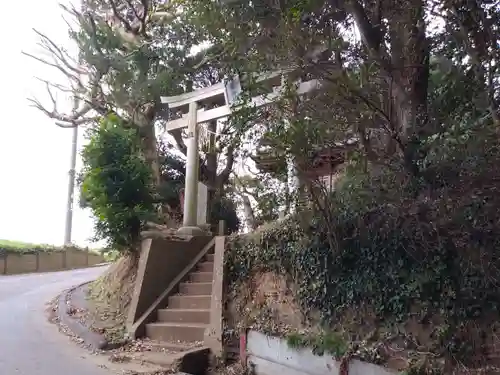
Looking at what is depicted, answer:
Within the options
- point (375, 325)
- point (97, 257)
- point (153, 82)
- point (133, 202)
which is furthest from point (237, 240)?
point (97, 257)

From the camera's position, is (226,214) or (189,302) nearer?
(189,302)

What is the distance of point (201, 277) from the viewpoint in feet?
28.4

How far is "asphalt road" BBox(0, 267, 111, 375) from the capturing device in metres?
6.17

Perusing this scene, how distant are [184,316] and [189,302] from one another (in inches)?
12.6

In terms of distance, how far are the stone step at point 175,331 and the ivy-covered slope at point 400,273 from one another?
3.64ft

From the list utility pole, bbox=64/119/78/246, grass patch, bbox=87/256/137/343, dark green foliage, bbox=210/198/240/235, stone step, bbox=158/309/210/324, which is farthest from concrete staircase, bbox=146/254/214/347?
utility pole, bbox=64/119/78/246

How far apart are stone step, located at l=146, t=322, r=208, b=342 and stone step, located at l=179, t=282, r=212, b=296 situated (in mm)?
731

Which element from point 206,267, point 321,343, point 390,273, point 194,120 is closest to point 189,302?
point 206,267

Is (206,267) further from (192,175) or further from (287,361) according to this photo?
(287,361)

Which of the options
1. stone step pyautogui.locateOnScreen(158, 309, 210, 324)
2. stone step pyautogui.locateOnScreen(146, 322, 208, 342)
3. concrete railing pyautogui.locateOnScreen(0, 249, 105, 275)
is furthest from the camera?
concrete railing pyautogui.locateOnScreen(0, 249, 105, 275)

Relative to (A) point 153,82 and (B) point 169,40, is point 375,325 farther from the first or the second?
(B) point 169,40

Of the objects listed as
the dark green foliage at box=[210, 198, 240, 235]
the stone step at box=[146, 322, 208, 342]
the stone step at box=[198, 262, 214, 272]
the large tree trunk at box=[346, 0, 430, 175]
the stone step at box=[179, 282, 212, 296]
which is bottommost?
the stone step at box=[146, 322, 208, 342]

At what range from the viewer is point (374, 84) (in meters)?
4.98

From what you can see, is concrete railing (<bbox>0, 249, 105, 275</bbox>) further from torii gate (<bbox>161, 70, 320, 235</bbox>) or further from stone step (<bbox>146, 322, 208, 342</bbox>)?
stone step (<bbox>146, 322, 208, 342</bbox>)
